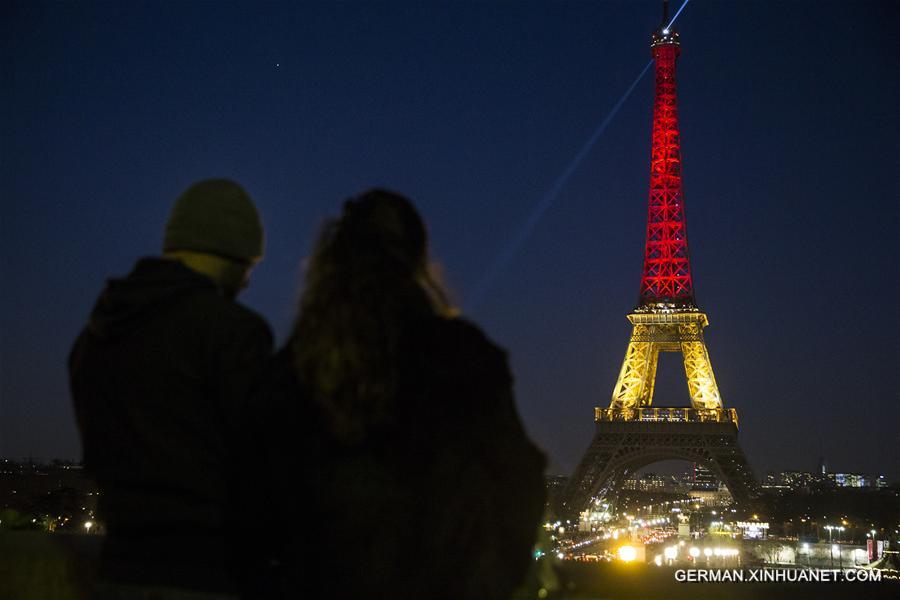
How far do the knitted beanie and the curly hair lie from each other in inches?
14.8

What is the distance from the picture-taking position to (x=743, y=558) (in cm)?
2775

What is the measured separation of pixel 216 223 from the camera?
257 centimetres

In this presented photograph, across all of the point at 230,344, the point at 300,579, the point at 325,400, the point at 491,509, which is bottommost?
the point at 300,579

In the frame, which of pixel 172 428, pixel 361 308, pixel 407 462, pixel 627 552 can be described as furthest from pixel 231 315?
pixel 627 552

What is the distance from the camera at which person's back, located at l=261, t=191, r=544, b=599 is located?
2.01 meters

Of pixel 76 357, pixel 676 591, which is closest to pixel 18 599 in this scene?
pixel 76 357

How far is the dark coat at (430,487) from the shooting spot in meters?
2.02

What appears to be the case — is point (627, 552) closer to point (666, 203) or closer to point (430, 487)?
point (666, 203)

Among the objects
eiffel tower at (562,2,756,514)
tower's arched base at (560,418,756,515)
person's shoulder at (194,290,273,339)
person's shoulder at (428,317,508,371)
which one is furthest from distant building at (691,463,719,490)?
person's shoulder at (428,317,508,371)

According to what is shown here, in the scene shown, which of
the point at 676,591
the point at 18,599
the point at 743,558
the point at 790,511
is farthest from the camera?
the point at 790,511

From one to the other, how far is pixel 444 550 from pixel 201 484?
0.66m

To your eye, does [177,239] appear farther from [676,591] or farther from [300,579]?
[676,591]

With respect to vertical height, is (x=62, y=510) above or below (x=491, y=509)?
above

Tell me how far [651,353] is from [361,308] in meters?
45.2
